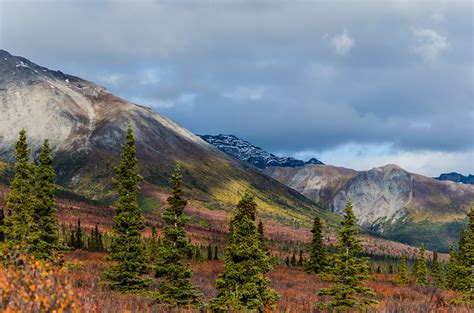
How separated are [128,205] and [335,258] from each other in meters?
14.7

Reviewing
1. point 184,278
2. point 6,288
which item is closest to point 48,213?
point 184,278

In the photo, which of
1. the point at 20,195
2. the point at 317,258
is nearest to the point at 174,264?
the point at 20,195

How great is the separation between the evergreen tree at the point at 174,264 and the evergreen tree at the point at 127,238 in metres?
4.81

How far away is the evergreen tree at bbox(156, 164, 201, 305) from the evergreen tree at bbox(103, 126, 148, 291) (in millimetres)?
4810

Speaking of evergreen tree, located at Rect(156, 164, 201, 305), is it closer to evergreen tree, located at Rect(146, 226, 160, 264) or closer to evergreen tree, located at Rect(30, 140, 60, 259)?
evergreen tree, located at Rect(146, 226, 160, 264)

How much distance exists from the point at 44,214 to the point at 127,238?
8.82m

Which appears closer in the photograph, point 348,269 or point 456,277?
point 348,269

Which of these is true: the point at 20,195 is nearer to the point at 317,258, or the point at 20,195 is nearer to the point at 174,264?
the point at 174,264

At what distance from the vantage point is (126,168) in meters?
31.5

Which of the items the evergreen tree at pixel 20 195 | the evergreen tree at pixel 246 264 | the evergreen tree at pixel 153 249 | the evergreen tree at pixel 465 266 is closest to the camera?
the evergreen tree at pixel 246 264

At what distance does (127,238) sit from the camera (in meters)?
30.8

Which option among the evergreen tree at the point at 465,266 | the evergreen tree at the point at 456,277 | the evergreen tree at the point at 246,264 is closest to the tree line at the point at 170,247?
the evergreen tree at the point at 246,264

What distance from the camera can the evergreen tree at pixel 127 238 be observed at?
2978cm

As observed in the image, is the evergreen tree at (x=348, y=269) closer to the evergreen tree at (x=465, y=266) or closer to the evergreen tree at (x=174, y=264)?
the evergreen tree at (x=174, y=264)
